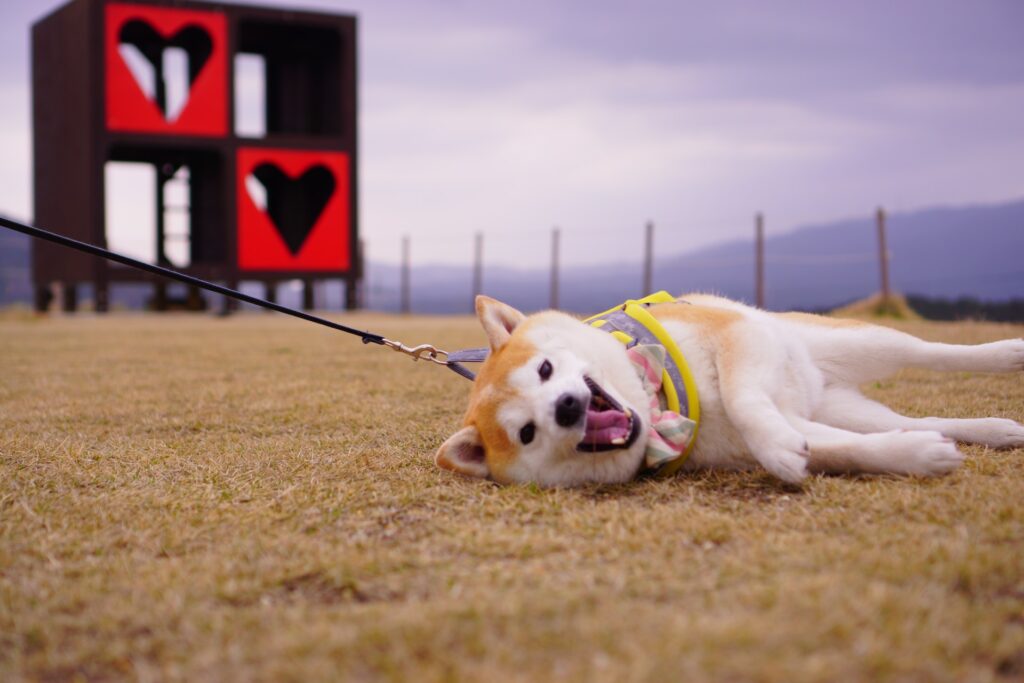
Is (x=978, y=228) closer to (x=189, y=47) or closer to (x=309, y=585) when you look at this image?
(x=189, y=47)

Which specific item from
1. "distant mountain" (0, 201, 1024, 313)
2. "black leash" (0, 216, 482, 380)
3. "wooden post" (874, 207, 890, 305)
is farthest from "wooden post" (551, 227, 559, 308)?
"black leash" (0, 216, 482, 380)

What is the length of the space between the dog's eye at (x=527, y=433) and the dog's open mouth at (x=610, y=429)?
5.6 inches

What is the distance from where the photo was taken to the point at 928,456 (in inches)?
81.0

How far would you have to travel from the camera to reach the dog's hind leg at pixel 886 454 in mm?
2059

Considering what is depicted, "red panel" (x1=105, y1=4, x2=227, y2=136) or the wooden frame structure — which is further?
the wooden frame structure

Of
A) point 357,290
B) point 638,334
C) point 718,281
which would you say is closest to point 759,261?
point 718,281

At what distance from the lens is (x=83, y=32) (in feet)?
51.4

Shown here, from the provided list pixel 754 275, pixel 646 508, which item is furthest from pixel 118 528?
pixel 754 275

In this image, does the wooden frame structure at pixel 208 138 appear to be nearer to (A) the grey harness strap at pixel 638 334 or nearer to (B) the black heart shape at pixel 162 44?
(B) the black heart shape at pixel 162 44

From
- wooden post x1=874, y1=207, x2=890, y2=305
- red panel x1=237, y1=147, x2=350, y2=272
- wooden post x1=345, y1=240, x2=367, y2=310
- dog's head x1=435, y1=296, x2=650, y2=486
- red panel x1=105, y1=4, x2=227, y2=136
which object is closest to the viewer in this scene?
dog's head x1=435, y1=296, x2=650, y2=486

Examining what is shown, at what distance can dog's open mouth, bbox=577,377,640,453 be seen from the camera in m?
2.15

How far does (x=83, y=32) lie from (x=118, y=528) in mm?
17262

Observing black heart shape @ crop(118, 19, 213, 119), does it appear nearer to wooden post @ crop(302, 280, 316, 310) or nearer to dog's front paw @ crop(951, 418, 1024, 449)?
wooden post @ crop(302, 280, 316, 310)

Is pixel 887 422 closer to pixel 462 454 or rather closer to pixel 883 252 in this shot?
pixel 462 454
